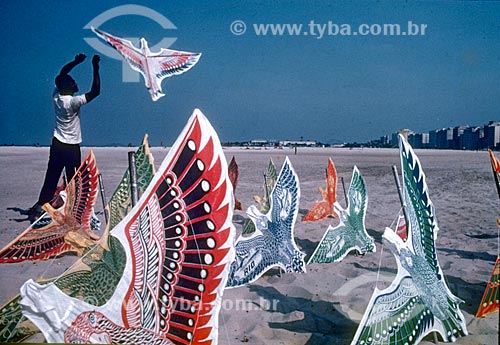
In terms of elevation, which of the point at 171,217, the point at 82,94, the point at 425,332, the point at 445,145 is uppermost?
the point at 82,94

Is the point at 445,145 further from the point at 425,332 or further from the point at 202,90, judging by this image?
the point at 202,90

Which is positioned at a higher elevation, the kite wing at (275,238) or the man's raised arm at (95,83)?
the man's raised arm at (95,83)

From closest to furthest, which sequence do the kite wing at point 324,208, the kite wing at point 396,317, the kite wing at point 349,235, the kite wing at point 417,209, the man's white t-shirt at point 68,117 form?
the kite wing at point 396,317, the kite wing at point 417,209, the man's white t-shirt at point 68,117, the kite wing at point 349,235, the kite wing at point 324,208

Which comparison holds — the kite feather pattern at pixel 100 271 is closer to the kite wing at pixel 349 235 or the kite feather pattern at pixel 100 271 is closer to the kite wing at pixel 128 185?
the kite wing at pixel 128 185

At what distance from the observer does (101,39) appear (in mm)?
1858

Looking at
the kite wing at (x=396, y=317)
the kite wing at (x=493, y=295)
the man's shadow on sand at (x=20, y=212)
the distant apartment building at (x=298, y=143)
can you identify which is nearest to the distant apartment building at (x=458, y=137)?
the distant apartment building at (x=298, y=143)

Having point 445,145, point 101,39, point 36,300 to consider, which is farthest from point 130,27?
point 445,145

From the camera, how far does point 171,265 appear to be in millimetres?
1401

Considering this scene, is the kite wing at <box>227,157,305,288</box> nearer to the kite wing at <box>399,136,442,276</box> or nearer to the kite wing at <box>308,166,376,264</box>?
the kite wing at <box>308,166,376,264</box>

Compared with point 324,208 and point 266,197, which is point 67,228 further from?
point 324,208

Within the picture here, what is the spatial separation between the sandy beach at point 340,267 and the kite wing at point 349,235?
14 centimetres

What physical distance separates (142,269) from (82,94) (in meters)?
0.90

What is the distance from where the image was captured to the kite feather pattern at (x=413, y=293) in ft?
5.00

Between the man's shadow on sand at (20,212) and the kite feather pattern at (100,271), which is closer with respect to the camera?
the kite feather pattern at (100,271)
